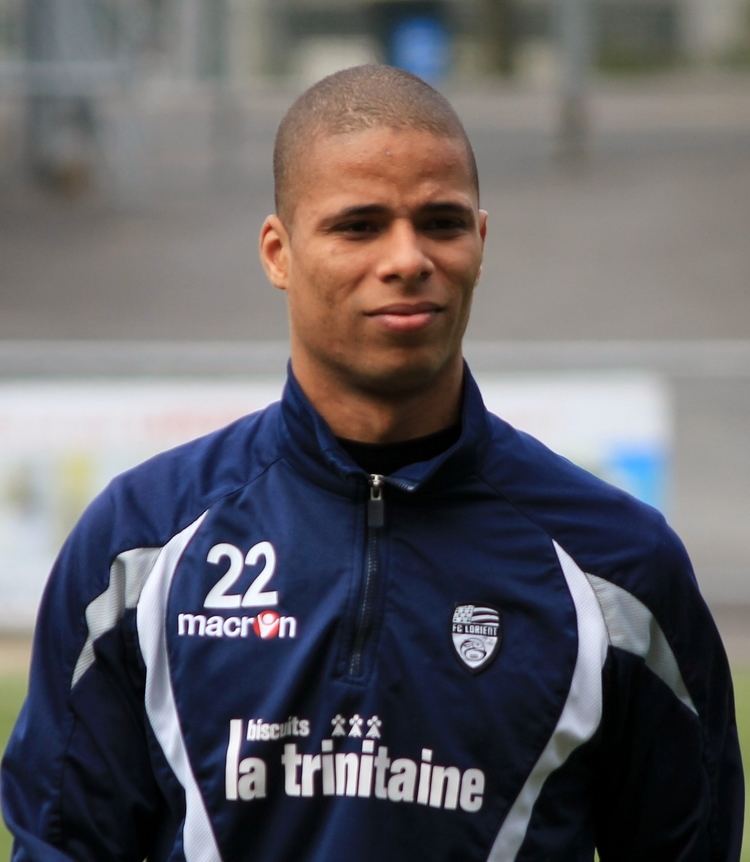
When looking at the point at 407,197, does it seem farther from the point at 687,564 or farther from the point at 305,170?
the point at 687,564

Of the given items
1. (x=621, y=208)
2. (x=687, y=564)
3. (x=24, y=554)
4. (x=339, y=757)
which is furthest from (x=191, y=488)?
(x=621, y=208)

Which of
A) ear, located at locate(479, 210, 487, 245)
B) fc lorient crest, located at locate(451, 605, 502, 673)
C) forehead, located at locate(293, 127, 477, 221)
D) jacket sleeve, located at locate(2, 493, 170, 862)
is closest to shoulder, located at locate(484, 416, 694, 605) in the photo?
fc lorient crest, located at locate(451, 605, 502, 673)

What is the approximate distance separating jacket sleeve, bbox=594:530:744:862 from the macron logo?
1.43 ft

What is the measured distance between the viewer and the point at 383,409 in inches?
95.5

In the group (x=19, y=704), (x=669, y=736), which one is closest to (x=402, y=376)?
(x=669, y=736)

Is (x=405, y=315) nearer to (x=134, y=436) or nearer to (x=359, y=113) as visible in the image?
(x=359, y=113)

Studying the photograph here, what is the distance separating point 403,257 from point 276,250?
0.27 metres

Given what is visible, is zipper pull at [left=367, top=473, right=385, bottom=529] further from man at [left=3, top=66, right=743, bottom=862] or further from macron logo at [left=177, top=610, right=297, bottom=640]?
macron logo at [left=177, top=610, right=297, bottom=640]

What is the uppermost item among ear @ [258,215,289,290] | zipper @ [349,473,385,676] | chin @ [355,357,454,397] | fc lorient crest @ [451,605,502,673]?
ear @ [258,215,289,290]

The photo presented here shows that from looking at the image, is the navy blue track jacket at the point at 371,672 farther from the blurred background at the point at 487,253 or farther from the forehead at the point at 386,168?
the blurred background at the point at 487,253

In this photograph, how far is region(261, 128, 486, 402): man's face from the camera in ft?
7.63

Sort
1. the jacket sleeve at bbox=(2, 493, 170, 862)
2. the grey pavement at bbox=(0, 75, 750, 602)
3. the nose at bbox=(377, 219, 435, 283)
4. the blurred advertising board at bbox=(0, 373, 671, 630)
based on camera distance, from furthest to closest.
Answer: the grey pavement at bbox=(0, 75, 750, 602), the blurred advertising board at bbox=(0, 373, 671, 630), the jacket sleeve at bbox=(2, 493, 170, 862), the nose at bbox=(377, 219, 435, 283)

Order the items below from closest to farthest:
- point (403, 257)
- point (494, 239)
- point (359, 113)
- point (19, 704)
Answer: point (403, 257) < point (359, 113) < point (19, 704) < point (494, 239)

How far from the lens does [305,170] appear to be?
242 cm
